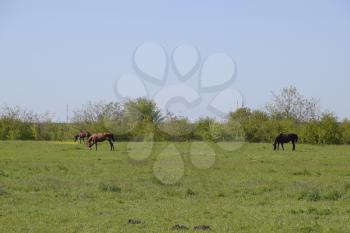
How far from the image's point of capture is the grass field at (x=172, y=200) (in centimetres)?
1109

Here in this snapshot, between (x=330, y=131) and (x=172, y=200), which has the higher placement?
(x=330, y=131)

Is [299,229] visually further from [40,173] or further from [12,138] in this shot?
[12,138]

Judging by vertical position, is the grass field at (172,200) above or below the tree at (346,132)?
below

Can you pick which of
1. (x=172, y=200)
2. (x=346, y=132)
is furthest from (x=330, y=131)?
(x=172, y=200)

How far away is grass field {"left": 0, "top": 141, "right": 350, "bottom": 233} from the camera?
1109cm

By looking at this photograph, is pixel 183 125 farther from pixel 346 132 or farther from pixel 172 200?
pixel 172 200

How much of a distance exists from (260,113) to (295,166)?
41.0 metres

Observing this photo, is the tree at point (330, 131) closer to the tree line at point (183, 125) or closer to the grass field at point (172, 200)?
the tree line at point (183, 125)

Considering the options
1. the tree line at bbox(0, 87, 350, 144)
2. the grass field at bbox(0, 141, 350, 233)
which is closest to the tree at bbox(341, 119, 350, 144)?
the tree line at bbox(0, 87, 350, 144)

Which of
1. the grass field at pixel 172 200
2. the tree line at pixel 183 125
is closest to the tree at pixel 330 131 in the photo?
the tree line at pixel 183 125

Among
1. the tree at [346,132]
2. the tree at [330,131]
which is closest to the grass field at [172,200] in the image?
the tree at [330,131]

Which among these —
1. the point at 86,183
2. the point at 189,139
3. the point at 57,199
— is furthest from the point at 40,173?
the point at 189,139

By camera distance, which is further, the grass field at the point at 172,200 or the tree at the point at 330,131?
A: the tree at the point at 330,131

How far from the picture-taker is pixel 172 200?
14727mm
